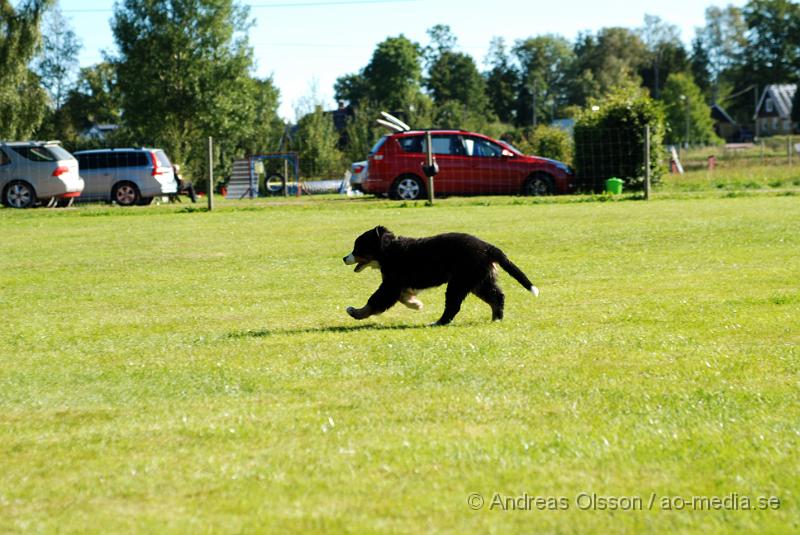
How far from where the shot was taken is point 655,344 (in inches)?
290

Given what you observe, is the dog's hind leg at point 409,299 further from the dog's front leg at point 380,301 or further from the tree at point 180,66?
the tree at point 180,66

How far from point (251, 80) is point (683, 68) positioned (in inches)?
2932

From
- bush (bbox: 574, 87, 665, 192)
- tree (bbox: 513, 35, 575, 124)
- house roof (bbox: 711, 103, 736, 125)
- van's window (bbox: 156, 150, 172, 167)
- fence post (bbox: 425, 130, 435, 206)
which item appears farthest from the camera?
house roof (bbox: 711, 103, 736, 125)

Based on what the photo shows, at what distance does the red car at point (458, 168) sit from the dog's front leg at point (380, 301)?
719 inches

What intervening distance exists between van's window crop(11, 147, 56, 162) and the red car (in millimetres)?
8005

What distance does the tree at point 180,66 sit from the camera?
64250 millimetres

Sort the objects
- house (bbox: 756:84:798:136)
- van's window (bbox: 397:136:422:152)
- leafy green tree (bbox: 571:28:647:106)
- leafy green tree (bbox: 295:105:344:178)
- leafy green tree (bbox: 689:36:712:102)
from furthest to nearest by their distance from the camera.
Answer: leafy green tree (bbox: 689:36:712:102) → house (bbox: 756:84:798:136) → leafy green tree (bbox: 571:28:647:106) → leafy green tree (bbox: 295:105:344:178) → van's window (bbox: 397:136:422:152)

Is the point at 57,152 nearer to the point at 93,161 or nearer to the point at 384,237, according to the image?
the point at 93,161

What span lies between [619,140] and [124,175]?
13.8m

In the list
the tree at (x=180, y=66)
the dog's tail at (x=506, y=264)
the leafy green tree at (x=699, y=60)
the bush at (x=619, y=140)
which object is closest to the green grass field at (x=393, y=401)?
the dog's tail at (x=506, y=264)

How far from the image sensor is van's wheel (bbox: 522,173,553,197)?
90.3 feet

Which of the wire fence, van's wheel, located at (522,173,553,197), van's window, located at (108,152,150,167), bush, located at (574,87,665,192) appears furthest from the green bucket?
van's window, located at (108,152,150,167)

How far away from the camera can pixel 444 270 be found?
8.66m

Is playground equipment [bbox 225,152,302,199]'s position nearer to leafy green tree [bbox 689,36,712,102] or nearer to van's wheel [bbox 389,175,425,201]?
van's wheel [bbox 389,175,425,201]
